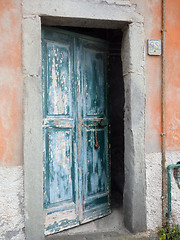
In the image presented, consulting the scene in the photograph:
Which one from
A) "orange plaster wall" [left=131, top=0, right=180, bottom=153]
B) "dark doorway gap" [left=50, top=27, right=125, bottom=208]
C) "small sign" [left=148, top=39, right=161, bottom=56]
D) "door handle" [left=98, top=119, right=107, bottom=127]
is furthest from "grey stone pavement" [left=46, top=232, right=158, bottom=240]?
"small sign" [left=148, top=39, right=161, bottom=56]

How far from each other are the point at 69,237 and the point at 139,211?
857 mm

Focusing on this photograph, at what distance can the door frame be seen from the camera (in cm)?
231

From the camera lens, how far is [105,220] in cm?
298

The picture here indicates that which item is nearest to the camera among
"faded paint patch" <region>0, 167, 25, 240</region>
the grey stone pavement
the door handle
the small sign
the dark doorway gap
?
"faded paint patch" <region>0, 167, 25, 240</region>

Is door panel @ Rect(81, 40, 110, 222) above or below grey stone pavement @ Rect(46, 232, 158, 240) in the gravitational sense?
above

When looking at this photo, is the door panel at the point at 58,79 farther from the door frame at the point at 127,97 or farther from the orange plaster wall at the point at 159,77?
the orange plaster wall at the point at 159,77

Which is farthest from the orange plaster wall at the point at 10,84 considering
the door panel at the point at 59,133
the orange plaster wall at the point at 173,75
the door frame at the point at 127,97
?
the orange plaster wall at the point at 173,75

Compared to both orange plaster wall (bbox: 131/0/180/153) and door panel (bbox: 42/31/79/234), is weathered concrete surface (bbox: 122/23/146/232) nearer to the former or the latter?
orange plaster wall (bbox: 131/0/180/153)

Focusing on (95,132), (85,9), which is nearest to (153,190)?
(95,132)

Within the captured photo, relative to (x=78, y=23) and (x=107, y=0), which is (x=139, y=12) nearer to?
(x=107, y=0)

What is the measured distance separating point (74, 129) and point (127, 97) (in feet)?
2.46

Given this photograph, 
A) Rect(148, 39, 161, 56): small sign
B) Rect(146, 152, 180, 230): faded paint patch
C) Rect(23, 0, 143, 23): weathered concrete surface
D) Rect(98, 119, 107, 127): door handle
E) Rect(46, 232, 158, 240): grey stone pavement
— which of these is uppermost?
Rect(23, 0, 143, 23): weathered concrete surface

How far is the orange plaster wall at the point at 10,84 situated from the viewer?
226 cm

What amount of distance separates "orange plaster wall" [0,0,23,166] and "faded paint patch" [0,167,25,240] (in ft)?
0.36
